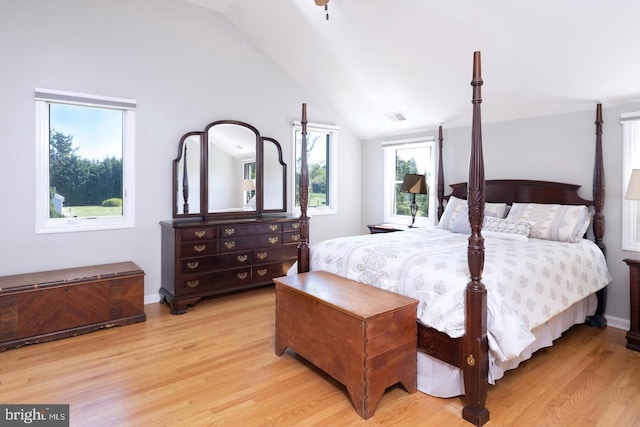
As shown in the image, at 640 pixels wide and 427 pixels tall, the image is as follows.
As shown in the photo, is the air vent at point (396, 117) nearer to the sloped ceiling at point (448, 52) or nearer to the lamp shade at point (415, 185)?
the sloped ceiling at point (448, 52)

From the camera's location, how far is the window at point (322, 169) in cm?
539

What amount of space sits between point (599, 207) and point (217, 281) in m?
3.67

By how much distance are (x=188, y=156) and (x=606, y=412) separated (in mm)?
4027

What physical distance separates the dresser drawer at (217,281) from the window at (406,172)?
93.7 inches

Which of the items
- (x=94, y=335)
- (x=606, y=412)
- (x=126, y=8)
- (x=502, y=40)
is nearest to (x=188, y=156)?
(x=126, y=8)

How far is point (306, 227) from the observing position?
331cm

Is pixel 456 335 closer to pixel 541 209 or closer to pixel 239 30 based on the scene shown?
pixel 541 209

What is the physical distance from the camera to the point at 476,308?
2014mm

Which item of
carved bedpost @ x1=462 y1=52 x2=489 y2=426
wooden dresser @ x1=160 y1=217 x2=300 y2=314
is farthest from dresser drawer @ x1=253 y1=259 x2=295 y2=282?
carved bedpost @ x1=462 y1=52 x2=489 y2=426

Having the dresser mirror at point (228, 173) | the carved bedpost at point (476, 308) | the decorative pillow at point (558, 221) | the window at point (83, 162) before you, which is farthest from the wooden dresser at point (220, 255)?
the carved bedpost at point (476, 308)

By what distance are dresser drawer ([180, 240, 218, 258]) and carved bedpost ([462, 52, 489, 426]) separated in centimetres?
266

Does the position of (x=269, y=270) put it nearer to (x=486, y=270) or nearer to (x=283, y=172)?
(x=283, y=172)

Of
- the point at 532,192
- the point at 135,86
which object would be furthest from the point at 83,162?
the point at 532,192

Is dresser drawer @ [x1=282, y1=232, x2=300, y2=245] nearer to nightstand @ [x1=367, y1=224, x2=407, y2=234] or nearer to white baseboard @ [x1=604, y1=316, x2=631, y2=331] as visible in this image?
nightstand @ [x1=367, y1=224, x2=407, y2=234]
